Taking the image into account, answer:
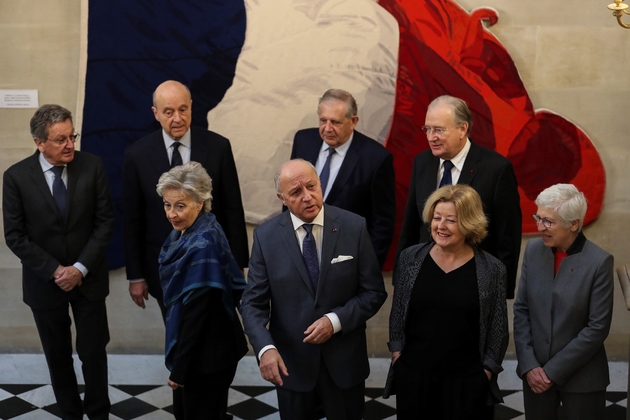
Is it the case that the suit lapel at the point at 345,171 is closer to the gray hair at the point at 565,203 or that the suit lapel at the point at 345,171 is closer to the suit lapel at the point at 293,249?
the suit lapel at the point at 293,249

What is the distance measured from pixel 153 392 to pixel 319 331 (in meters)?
2.25

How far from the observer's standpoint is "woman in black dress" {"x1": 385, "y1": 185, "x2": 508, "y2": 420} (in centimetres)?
357

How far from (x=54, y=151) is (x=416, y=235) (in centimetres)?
203

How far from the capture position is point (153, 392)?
17.7 ft

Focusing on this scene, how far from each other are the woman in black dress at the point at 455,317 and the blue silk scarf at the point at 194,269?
2.65 ft

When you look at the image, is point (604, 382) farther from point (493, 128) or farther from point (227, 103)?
point (227, 103)

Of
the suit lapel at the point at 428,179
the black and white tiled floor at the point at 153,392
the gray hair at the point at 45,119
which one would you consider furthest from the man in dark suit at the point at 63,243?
the suit lapel at the point at 428,179

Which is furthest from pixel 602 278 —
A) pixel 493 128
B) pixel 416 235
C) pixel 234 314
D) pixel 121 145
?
pixel 121 145

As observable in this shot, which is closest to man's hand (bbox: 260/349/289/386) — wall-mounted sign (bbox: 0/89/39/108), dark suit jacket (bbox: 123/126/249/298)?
dark suit jacket (bbox: 123/126/249/298)

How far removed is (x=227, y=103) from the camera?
577 cm

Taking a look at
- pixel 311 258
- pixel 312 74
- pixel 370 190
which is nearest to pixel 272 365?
pixel 311 258

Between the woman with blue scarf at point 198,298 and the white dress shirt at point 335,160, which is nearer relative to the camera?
the woman with blue scarf at point 198,298

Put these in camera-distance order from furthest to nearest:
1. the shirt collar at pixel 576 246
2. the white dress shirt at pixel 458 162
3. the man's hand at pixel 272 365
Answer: the white dress shirt at pixel 458 162
the shirt collar at pixel 576 246
the man's hand at pixel 272 365

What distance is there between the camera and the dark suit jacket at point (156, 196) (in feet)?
16.0
